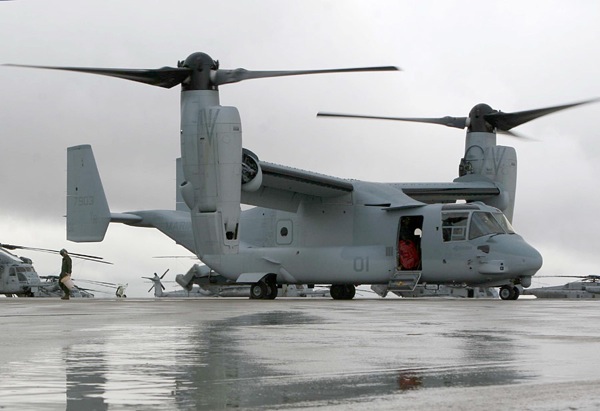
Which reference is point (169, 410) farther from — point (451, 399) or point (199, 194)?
point (199, 194)

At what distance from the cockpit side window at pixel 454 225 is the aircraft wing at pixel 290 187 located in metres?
3.25

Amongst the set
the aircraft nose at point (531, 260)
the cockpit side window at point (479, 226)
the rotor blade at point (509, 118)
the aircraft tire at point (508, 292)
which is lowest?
the aircraft tire at point (508, 292)

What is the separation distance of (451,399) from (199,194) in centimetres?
2106

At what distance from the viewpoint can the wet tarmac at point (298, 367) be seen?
516 cm

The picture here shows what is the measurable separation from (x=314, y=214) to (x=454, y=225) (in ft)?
15.2

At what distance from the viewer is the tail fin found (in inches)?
1265

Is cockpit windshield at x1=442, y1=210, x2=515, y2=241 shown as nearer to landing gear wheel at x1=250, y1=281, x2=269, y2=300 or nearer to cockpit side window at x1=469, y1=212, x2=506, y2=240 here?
cockpit side window at x1=469, y1=212, x2=506, y2=240

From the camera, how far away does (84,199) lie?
3244cm

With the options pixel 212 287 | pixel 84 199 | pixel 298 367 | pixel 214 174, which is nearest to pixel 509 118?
pixel 214 174

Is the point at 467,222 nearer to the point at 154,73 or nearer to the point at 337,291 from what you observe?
the point at 337,291

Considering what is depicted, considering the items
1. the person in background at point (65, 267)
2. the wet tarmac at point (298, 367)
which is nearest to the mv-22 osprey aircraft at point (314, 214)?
the person in background at point (65, 267)

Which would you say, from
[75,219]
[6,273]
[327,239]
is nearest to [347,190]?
[327,239]

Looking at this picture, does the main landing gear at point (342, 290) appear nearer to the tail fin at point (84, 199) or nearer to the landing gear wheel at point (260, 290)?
the landing gear wheel at point (260, 290)

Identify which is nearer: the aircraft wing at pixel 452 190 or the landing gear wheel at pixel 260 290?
the landing gear wheel at pixel 260 290
